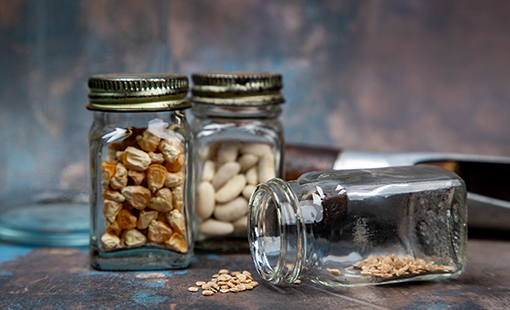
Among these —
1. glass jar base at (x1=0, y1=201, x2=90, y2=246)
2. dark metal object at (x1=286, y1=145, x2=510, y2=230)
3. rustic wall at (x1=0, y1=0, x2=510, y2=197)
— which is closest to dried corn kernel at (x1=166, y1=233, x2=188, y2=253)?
glass jar base at (x1=0, y1=201, x2=90, y2=246)

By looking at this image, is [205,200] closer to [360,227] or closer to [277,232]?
[277,232]

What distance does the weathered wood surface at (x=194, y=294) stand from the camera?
663mm

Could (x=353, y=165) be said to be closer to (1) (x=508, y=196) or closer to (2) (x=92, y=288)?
(1) (x=508, y=196)

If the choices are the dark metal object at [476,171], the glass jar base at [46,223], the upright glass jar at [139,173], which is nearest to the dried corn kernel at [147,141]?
the upright glass jar at [139,173]

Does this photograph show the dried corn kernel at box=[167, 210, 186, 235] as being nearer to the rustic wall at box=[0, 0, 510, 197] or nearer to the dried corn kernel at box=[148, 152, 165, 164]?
the dried corn kernel at box=[148, 152, 165, 164]

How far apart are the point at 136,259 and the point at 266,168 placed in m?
0.22

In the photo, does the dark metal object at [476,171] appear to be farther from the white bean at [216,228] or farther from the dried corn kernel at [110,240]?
the dried corn kernel at [110,240]

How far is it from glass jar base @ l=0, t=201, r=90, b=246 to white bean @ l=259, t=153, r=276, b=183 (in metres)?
0.29

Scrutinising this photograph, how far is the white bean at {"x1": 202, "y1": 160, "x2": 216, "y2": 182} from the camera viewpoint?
0.82 meters

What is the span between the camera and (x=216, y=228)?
82cm

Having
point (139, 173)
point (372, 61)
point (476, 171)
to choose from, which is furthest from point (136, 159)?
point (372, 61)

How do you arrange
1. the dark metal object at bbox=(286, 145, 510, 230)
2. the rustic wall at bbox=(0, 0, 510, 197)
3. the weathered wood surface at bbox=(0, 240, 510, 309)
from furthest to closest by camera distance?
the rustic wall at bbox=(0, 0, 510, 197) → the dark metal object at bbox=(286, 145, 510, 230) → the weathered wood surface at bbox=(0, 240, 510, 309)

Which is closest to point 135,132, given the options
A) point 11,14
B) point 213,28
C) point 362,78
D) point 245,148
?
point 245,148

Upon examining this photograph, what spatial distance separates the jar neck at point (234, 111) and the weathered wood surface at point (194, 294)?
0.21 m
